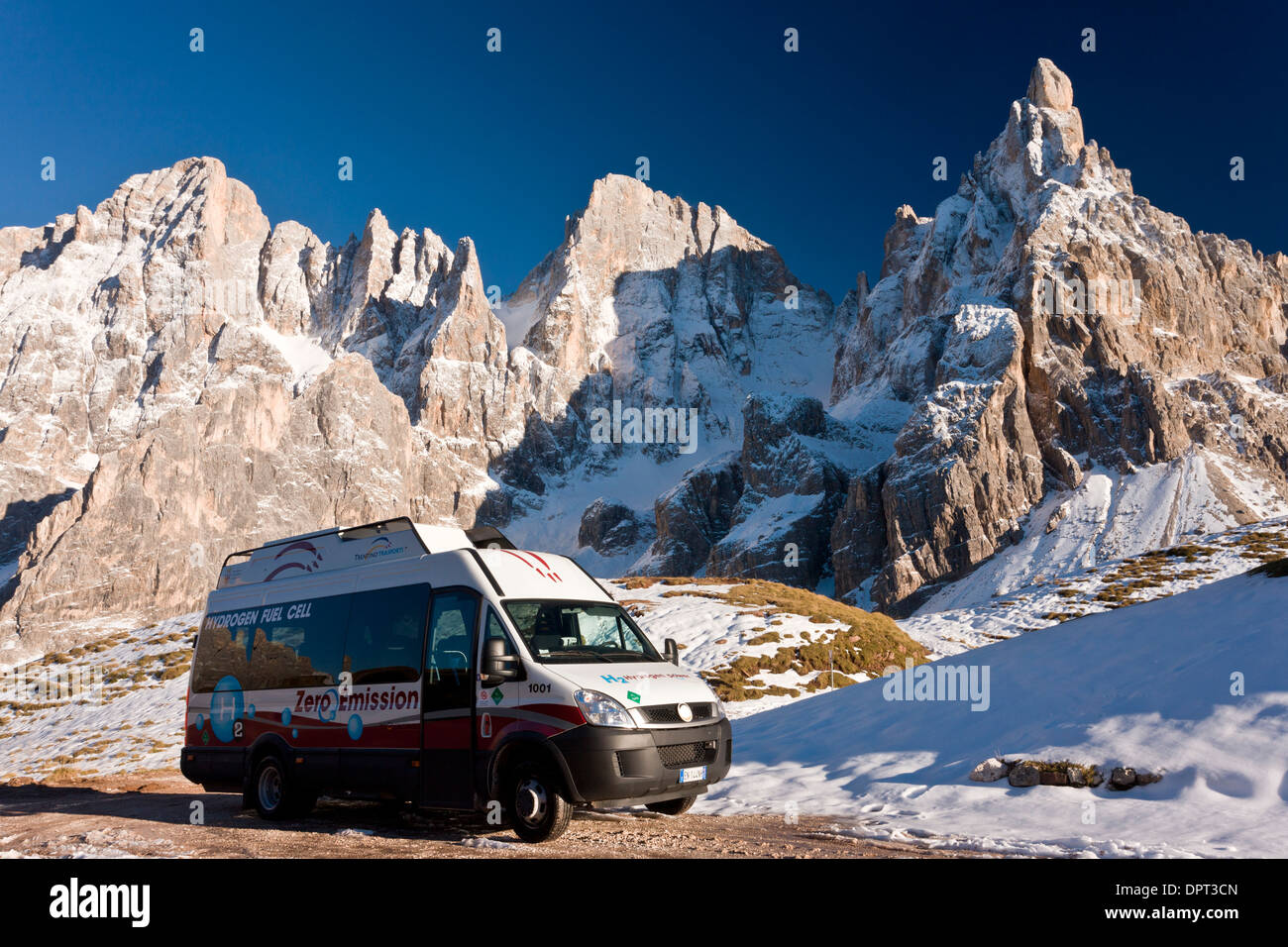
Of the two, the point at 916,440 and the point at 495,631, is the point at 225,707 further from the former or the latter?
the point at 916,440

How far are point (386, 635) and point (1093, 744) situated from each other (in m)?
8.91

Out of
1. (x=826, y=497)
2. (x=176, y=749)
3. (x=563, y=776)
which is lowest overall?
(x=176, y=749)

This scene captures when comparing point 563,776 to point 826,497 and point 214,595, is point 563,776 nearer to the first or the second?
point 214,595

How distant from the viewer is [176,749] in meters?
24.1

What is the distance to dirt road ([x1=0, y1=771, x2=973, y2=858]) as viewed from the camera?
8.48 meters

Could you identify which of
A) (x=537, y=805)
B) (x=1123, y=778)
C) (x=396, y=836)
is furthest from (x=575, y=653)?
(x=1123, y=778)

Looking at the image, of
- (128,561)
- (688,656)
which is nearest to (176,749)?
(688,656)

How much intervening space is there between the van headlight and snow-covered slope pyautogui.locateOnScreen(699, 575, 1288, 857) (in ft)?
9.91

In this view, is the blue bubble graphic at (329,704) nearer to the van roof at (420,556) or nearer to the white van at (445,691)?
the white van at (445,691)

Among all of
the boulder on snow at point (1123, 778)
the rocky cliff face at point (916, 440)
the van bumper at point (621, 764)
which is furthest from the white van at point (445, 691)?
the rocky cliff face at point (916, 440)

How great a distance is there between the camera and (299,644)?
1212 cm

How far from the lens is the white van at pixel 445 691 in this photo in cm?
883

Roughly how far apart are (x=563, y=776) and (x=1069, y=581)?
4795 cm

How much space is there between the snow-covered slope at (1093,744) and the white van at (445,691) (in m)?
2.80
